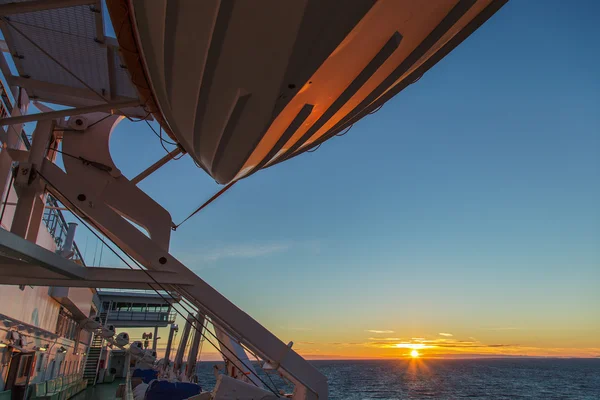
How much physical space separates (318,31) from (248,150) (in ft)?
6.18

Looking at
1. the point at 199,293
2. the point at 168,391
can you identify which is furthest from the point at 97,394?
the point at 199,293

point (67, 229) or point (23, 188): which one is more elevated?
point (67, 229)

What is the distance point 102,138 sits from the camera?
586 cm

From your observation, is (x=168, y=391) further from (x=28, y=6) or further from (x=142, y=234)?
(x=28, y=6)

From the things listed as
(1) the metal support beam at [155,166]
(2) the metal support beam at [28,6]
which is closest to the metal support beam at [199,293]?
(1) the metal support beam at [155,166]

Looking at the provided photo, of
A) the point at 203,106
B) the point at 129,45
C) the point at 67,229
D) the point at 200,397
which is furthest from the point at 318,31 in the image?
the point at 67,229

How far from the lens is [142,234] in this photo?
17.9 feet

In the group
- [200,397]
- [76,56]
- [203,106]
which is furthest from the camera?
[200,397]

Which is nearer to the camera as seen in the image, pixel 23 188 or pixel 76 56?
pixel 76 56

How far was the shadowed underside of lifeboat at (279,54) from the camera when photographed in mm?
2359

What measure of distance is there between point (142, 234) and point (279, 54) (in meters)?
3.76

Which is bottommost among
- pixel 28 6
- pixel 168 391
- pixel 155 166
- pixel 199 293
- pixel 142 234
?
pixel 168 391

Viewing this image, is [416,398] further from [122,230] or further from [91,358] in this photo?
[122,230]

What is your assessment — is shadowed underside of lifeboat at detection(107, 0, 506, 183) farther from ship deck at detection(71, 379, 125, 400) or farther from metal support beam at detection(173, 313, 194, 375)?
metal support beam at detection(173, 313, 194, 375)
